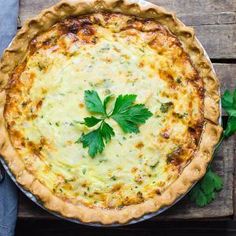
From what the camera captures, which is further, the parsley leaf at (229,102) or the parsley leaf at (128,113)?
the parsley leaf at (229,102)

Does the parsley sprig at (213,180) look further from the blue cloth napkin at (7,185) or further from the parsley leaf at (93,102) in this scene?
the blue cloth napkin at (7,185)

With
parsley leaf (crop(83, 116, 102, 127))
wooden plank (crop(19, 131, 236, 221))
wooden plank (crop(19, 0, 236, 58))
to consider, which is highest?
wooden plank (crop(19, 0, 236, 58))

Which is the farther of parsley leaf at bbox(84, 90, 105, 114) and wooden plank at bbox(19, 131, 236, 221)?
wooden plank at bbox(19, 131, 236, 221)

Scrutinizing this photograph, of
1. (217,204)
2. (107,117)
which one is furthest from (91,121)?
(217,204)

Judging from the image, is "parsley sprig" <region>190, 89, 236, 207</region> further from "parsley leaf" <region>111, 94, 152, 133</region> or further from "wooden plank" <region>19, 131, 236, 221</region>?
"parsley leaf" <region>111, 94, 152, 133</region>

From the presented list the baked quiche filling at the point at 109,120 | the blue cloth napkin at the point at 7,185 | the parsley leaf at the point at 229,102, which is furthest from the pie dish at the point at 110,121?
the blue cloth napkin at the point at 7,185

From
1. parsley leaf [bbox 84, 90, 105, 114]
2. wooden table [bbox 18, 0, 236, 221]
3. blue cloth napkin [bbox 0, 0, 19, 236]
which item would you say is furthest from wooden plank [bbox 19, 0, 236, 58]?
parsley leaf [bbox 84, 90, 105, 114]

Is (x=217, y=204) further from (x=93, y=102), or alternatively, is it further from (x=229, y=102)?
(x=93, y=102)
